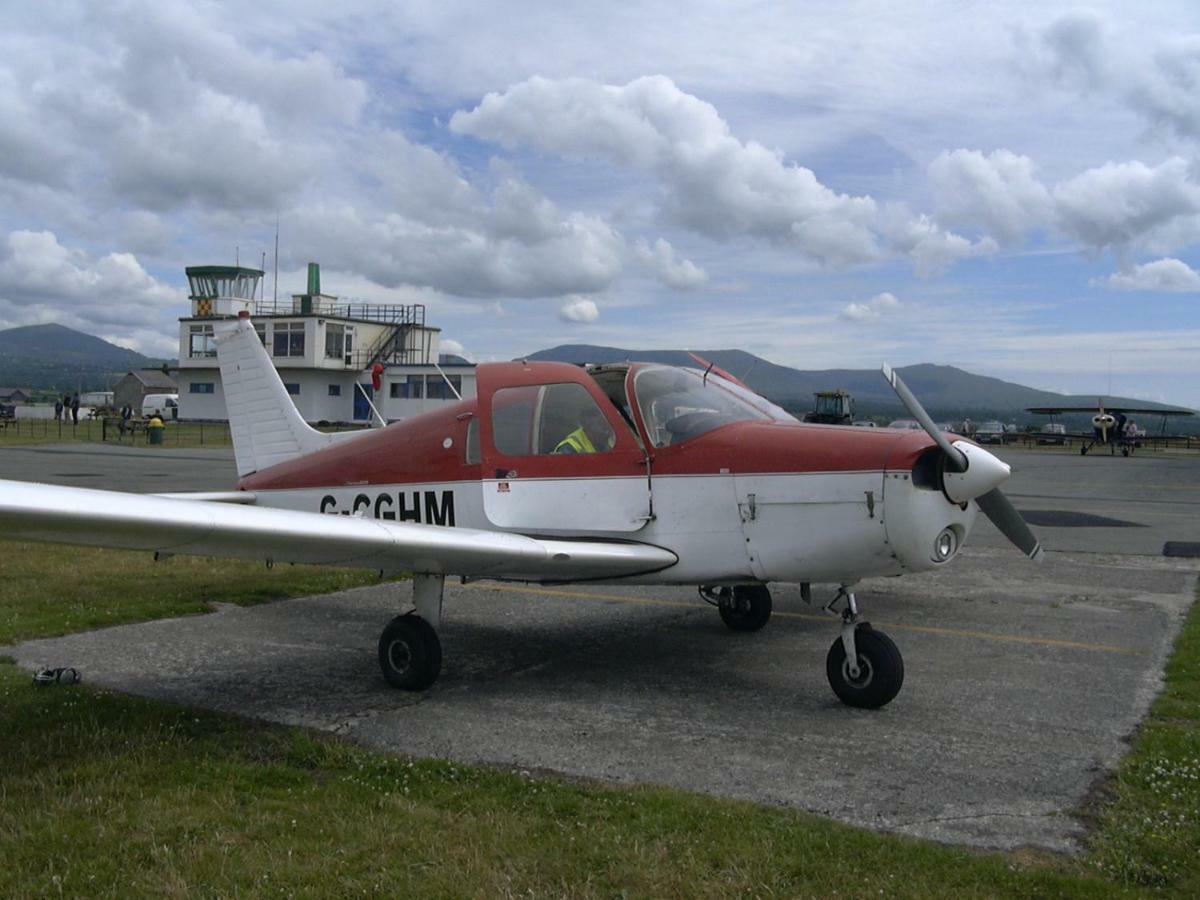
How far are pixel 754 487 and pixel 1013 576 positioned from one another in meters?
6.90

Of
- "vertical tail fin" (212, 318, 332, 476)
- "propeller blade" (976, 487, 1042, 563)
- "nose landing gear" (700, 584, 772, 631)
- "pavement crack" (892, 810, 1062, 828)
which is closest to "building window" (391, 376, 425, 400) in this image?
"vertical tail fin" (212, 318, 332, 476)

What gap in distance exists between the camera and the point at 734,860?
3969mm

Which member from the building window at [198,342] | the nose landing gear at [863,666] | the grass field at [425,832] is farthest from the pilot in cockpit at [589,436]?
the building window at [198,342]

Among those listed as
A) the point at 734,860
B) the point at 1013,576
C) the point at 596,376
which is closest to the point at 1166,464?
the point at 1013,576

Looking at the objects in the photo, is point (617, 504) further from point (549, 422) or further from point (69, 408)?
point (69, 408)

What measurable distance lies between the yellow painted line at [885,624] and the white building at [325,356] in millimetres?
49360

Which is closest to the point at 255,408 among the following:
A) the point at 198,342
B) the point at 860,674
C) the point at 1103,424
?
the point at 860,674

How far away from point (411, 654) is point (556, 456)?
5.45 ft

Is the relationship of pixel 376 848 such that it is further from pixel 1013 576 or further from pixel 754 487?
pixel 1013 576

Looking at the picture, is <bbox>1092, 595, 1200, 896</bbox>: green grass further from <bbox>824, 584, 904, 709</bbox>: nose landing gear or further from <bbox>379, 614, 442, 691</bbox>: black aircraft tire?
<bbox>379, 614, 442, 691</bbox>: black aircraft tire

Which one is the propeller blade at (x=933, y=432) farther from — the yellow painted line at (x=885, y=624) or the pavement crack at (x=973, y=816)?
the yellow painted line at (x=885, y=624)

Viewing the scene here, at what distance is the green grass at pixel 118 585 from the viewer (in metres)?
8.51

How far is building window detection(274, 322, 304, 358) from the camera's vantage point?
6372 cm

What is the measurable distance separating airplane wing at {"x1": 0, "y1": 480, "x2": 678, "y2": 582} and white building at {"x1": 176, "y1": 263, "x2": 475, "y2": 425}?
53396 millimetres
